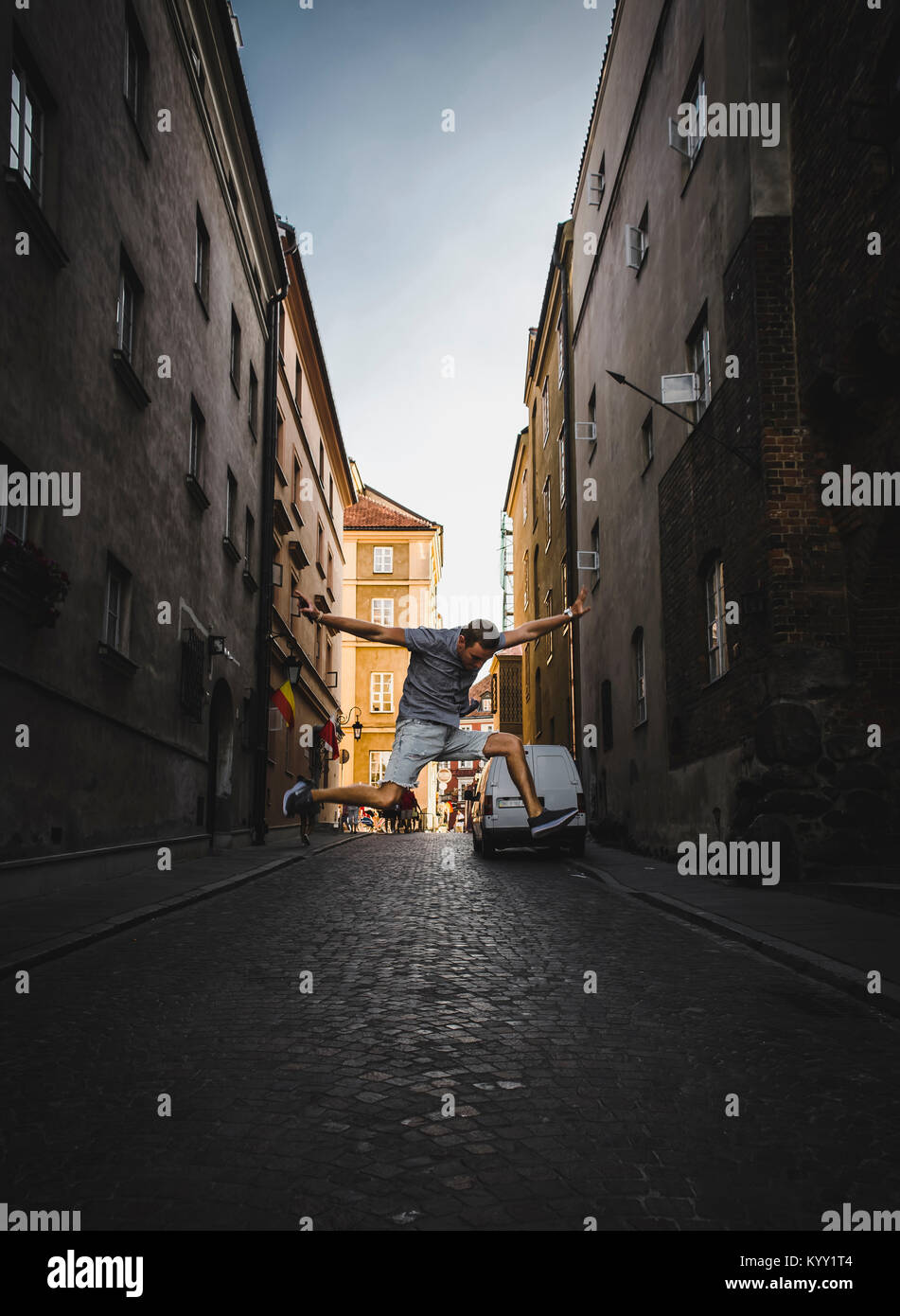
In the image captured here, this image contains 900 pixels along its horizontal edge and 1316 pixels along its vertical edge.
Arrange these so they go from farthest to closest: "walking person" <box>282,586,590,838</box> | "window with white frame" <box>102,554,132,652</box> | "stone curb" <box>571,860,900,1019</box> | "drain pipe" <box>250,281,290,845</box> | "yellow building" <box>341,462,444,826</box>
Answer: "yellow building" <box>341,462,444,826</box> → "drain pipe" <box>250,281,290,845</box> → "window with white frame" <box>102,554,132,652</box> → "walking person" <box>282,586,590,838</box> → "stone curb" <box>571,860,900,1019</box>

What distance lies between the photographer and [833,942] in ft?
23.2

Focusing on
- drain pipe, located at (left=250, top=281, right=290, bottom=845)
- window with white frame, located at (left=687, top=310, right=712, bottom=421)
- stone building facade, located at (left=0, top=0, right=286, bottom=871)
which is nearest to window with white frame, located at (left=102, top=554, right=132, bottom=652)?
stone building facade, located at (left=0, top=0, right=286, bottom=871)

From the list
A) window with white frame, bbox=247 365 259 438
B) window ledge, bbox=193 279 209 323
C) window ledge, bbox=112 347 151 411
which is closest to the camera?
window ledge, bbox=112 347 151 411

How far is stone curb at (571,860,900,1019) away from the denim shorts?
2.21 meters

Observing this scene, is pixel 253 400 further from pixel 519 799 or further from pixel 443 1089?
pixel 443 1089

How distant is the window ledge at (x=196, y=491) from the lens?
650 inches

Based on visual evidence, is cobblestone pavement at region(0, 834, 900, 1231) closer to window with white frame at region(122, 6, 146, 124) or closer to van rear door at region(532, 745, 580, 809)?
van rear door at region(532, 745, 580, 809)

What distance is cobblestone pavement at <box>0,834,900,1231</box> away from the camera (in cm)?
299

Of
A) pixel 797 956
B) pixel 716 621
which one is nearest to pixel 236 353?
pixel 716 621

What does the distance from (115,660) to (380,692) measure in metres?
40.4

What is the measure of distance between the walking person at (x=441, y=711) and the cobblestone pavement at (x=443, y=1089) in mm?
1145

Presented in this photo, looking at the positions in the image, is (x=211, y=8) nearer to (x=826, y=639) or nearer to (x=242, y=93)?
(x=242, y=93)
